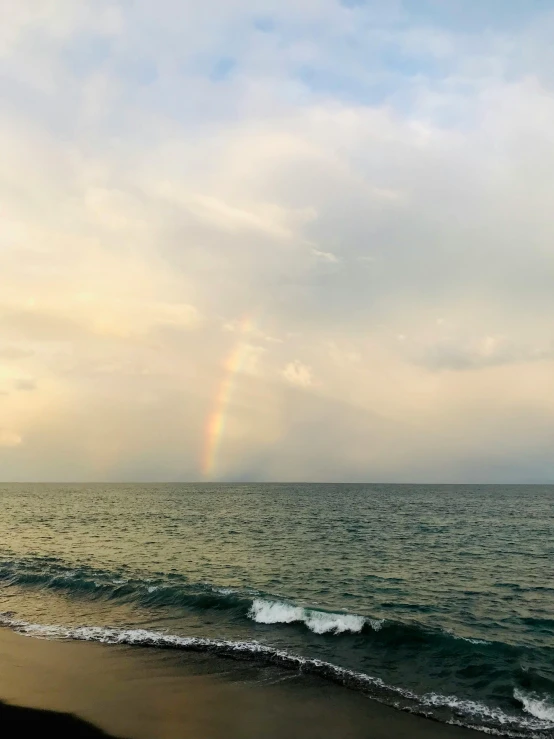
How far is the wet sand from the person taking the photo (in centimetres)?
1373

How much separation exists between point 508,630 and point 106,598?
21.9m

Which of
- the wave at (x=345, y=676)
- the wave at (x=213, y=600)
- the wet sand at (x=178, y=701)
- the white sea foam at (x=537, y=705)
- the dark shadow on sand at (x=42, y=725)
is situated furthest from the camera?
the wave at (x=213, y=600)

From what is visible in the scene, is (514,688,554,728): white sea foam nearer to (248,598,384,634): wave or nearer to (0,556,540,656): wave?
(0,556,540,656): wave

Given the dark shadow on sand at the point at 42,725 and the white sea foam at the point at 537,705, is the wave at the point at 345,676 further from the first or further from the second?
the dark shadow on sand at the point at 42,725

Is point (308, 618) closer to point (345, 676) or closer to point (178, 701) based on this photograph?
point (345, 676)

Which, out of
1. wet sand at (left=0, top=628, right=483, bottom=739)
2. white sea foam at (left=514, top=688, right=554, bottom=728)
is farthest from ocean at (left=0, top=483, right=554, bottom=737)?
wet sand at (left=0, top=628, right=483, bottom=739)

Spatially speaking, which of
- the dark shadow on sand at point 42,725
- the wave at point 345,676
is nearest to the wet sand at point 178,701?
the dark shadow on sand at point 42,725

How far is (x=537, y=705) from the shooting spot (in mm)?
15742

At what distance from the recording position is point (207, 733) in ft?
44.6

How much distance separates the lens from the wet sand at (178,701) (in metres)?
13.7

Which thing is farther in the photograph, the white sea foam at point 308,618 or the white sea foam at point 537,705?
the white sea foam at point 308,618

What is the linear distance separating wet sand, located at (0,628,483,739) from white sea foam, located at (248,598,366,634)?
211 inches

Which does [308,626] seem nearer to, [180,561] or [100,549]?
[180,561]

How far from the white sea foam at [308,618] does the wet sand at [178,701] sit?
17.6 feet
